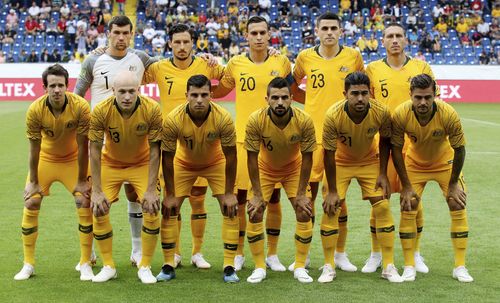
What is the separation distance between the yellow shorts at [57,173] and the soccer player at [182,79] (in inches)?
44.0

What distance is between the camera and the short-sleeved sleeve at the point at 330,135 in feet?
25.6

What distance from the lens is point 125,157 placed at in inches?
317

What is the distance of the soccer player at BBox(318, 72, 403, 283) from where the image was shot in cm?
780

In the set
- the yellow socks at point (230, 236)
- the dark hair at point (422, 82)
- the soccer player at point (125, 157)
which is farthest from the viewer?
the yellow socks at point (230, 236)

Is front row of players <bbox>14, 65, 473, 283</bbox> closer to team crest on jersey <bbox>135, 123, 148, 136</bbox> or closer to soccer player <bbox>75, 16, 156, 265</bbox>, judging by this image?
team crest on jersey <bbox>135, 123, 148, 136</bbox>

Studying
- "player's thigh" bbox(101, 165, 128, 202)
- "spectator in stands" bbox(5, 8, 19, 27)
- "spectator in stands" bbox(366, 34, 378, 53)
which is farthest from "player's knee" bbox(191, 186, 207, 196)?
"spectator in stands" bbox(5, 8, 19, 27)

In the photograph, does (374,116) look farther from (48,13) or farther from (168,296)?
(48,13)

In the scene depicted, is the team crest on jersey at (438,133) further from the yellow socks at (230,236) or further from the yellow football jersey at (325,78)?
the yellow socks at (230,236)

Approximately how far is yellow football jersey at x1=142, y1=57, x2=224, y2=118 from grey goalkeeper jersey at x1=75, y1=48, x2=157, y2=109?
0.55 feet

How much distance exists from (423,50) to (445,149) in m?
26.3

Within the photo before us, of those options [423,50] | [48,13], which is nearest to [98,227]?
[423,50]

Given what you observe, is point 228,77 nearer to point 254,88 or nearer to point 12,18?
point 254,88

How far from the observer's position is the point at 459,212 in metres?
8.03

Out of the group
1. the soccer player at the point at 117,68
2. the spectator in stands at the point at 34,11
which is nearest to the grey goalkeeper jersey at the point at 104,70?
the soccer player at the point at 117,68
